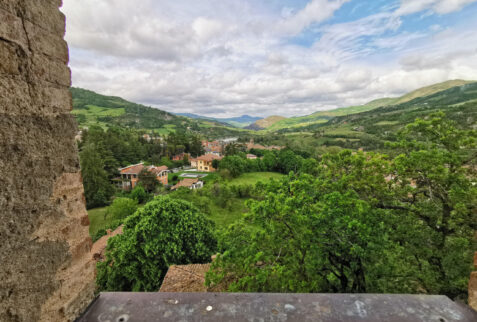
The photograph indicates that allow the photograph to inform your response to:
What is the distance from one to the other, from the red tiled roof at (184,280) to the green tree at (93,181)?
96.1 ft

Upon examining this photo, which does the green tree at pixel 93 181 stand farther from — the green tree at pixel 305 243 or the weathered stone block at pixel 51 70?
the weathered stone block at pixel 51 70

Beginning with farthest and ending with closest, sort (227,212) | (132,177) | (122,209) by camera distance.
→ (132,177) < (227,212) < (122,209)

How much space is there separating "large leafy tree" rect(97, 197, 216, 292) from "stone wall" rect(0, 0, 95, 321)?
10.9 metres

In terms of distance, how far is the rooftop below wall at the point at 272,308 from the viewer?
1.85m

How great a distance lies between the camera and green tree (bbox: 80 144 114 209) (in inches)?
1326

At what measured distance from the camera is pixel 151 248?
1180 cm

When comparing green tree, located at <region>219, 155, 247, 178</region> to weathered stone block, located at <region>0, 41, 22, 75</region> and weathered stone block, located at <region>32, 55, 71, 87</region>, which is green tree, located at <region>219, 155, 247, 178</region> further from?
weathered stone block, located at <region>0, 41, 22, 75</region>

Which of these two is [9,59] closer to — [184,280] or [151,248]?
[184,280]

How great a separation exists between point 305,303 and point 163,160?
60.8 m

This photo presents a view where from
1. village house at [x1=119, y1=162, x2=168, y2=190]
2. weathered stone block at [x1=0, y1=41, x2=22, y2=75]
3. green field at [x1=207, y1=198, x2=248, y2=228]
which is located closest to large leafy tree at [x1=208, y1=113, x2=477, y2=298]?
weathered stone block at [x1=0, y1=41, x2=22, y2=75]

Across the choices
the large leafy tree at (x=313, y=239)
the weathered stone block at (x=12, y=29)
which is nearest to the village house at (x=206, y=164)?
the large leafy tree at (x=313, y=239)

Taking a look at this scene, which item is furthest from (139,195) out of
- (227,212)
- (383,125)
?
(383,125)

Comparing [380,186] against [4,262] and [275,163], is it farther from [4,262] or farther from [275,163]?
[275,163]

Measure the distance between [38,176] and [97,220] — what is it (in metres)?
32.6
